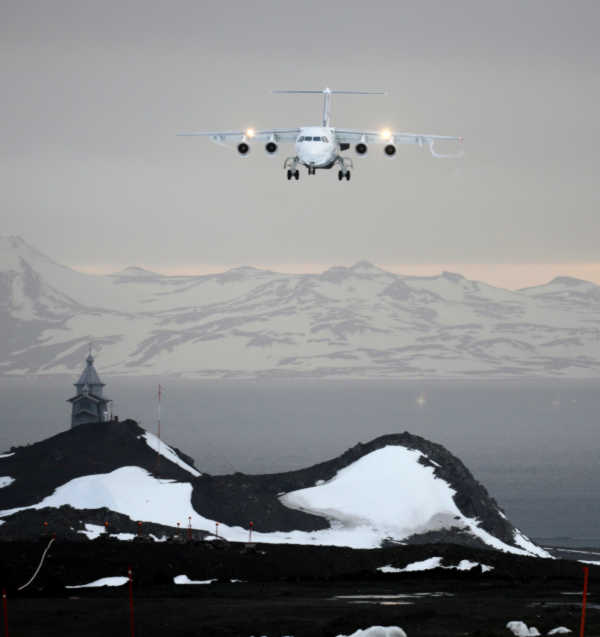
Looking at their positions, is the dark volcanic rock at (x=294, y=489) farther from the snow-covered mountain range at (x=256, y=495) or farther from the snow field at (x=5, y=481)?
the snow field at (x=5, y=481)

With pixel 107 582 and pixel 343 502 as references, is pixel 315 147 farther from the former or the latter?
pixel 343 502

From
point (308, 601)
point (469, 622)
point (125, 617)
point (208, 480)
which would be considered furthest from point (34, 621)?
point (208, 480)

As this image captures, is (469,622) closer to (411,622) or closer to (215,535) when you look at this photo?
(411,622)

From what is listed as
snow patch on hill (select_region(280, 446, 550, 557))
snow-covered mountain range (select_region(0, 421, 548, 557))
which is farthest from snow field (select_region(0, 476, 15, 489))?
snow patch on hill (select_region(280, 446, 550, 557))

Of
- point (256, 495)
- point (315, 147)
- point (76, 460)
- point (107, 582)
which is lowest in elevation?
point (107, 582)

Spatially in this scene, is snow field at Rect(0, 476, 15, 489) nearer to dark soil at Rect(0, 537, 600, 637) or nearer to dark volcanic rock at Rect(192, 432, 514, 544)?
dark volcanic rock at Rect(192, 432, 514, 544)

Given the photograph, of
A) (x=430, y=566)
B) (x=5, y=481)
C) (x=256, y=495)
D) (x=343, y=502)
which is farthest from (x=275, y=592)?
(x=5, y=481)

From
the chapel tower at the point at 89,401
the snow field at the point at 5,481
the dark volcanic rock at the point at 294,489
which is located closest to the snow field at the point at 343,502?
the dark volcanic rock at the point at 294,489
